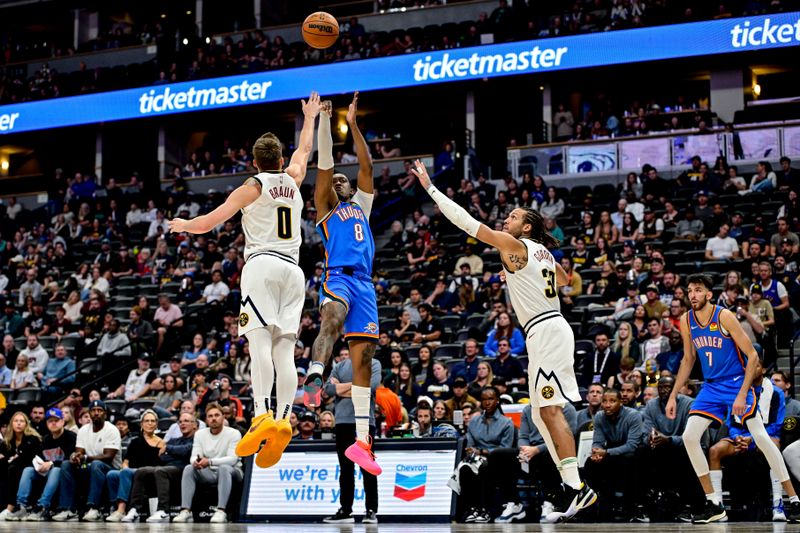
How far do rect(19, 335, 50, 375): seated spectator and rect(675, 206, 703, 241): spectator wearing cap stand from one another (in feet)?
38.5

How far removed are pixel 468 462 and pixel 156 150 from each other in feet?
72.4

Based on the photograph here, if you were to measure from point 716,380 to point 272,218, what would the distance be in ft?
15.2

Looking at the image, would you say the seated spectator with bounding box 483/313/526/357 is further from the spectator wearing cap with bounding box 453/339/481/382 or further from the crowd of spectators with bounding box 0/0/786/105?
the crowd of spectators with bounding box 0/0/786/105

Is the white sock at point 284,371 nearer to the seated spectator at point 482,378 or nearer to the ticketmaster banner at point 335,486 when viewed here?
the ticketmaster banner at point 335,486

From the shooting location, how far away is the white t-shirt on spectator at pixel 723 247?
1684cm

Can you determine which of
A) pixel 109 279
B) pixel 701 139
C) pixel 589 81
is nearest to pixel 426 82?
pixel 589 81

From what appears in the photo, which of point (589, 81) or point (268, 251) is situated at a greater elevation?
point (589, 81)

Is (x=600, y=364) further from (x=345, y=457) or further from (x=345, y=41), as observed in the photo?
(x=345, y=41)

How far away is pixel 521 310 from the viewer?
26.5 ft

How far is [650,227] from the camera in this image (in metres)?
18.4

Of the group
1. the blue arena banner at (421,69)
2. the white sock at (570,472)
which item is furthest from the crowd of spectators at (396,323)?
the blue arena banner at (421,69)

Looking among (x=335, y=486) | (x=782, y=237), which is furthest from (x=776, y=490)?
(x=782, y=237)

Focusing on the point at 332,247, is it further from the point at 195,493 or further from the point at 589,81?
the point at 589,81

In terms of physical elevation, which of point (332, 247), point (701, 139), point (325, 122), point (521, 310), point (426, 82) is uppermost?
point (426, 82)
